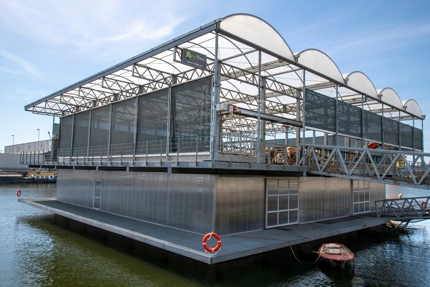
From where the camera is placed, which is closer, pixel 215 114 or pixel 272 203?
pixel 215 114

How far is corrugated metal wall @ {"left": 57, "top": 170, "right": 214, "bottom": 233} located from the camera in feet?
46.0

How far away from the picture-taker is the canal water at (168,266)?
10.9 meters

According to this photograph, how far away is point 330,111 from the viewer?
19.1 meters

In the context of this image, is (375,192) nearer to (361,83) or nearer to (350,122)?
(350,122)

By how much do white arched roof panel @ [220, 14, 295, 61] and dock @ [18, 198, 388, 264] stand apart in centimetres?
805

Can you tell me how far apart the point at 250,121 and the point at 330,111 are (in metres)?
10.2

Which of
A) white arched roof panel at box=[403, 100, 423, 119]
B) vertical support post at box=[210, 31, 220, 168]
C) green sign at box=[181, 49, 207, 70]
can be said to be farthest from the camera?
white arched roof panel at box=[403, 100, 423, 119]

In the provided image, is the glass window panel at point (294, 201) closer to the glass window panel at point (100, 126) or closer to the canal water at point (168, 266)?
the canal water at point (168, 266)

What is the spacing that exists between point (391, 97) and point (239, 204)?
56.2 feet

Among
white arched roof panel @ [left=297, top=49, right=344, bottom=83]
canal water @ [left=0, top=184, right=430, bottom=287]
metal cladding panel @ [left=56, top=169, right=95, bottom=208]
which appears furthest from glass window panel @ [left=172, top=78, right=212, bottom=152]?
metal cladding panel @ [left=56, top=169, right=95, bottom=208]

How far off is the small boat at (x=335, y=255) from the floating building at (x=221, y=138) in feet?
10.4

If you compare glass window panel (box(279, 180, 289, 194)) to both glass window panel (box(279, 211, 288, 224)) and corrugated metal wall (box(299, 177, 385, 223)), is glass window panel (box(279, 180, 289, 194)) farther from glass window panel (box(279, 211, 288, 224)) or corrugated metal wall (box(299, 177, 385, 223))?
corrugated metal wall (box(299, 177, 385, 223))

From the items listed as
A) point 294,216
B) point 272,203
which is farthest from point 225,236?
point 294,216

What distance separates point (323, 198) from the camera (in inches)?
756
